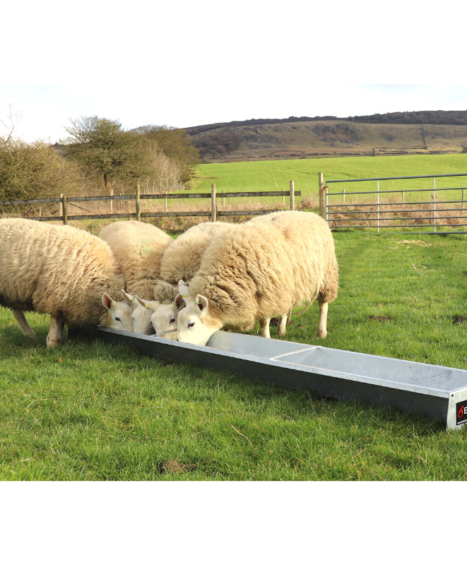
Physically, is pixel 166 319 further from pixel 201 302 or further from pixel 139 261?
pixel 139 261

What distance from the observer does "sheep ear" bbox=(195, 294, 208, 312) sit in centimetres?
435

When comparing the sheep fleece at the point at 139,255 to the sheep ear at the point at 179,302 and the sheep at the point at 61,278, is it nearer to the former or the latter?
the sheep at the point at 61,278

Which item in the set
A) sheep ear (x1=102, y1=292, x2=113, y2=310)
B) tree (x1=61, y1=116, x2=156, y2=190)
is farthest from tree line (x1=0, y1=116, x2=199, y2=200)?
sheep ear (x1=102, y1=292, x2=113, y2=310)

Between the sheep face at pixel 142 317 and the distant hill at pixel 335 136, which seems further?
the distant hill at pixel 335 136

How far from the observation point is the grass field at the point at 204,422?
2.54 m

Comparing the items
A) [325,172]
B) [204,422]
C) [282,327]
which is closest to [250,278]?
[282,327]

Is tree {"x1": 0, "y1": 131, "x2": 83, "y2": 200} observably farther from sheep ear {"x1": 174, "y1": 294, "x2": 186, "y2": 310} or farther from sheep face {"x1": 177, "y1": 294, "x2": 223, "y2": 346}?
sheep face {"x1": 177, "y1": 294, "x2": 223, "y2": 346}

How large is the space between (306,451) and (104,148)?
29.8 m

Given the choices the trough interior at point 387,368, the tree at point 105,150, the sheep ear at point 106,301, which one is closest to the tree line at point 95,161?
the tree at point 105,150

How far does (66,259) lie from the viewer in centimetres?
523

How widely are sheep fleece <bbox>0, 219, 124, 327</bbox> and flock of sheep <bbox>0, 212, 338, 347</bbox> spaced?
0.01m

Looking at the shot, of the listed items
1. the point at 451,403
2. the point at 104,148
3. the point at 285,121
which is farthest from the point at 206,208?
the point at 285,121

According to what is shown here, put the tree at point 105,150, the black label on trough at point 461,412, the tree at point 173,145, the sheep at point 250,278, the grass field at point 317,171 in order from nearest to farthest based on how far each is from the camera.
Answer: the black label on trough at point 461,412
the sheep at point 250,278
the tree at point 105,150
the grass field at point 317,171
the tree at point 173,145

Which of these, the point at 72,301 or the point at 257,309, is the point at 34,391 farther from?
the point at 257,309
